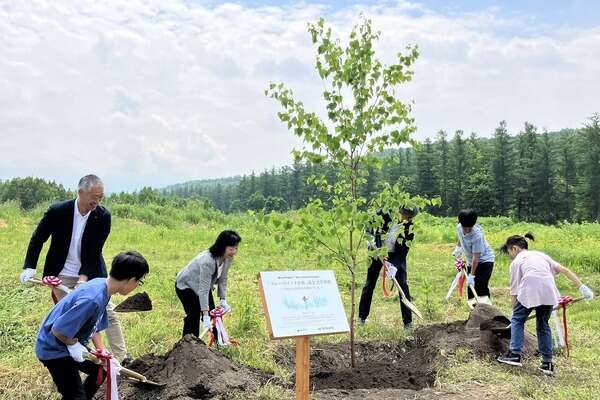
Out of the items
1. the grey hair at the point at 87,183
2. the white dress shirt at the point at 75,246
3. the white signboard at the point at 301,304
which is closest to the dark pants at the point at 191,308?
the white dress shirt at the point at 75,246

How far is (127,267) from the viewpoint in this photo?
319 cm

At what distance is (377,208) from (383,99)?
1.06 m

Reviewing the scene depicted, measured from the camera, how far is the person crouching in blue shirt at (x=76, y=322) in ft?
10.1

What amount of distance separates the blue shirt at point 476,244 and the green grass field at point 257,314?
0.78 meters

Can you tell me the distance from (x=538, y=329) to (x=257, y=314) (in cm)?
330

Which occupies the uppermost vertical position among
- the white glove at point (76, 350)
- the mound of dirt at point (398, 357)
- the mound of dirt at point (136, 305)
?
the white glove at point (76, 350)

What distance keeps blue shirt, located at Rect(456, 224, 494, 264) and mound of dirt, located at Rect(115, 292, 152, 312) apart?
4360 mm

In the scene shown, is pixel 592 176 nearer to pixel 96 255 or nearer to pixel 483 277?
pixel 483 277

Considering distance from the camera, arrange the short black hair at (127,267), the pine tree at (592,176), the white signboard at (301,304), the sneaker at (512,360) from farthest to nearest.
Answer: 1. the pine tree at (592,176)
2. the sneaker at (512,360)
3. the white signboard at (301,304)
4. the short black hair at (127,267)

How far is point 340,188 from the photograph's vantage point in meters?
5.41

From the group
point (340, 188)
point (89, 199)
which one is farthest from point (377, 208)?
point (89, 199)

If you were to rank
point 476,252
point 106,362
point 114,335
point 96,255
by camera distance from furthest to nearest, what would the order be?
point 476,252 → point 114,335 → point 96,255 → point 106,362

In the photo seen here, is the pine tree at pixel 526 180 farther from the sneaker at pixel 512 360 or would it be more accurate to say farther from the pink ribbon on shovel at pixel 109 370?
the pink ribbon on shovel at pixel 109 370

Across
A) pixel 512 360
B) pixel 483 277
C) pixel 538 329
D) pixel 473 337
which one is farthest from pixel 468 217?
pixel 512 360
